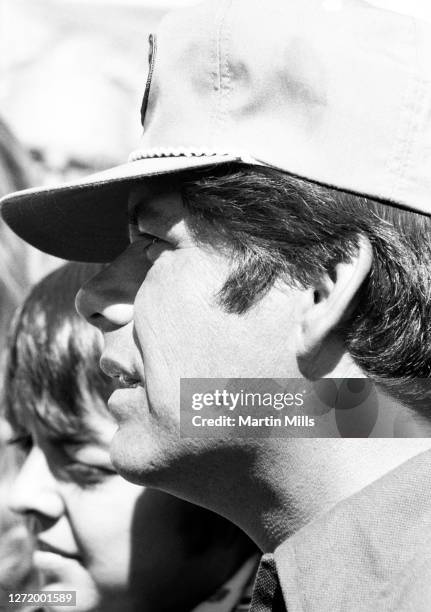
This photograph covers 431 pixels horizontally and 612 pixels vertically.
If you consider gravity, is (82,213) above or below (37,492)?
above

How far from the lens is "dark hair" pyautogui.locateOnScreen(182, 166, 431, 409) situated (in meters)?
1.46

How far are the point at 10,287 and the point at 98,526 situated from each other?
1088 mm

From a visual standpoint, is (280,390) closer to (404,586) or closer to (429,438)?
(429,438)

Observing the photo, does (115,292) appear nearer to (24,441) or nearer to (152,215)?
(152,215)

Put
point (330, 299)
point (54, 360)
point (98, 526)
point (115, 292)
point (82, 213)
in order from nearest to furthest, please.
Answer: point (330, 299) < point (115, 292) < point (82, 213) < point (98, 526) < point (54, 360)

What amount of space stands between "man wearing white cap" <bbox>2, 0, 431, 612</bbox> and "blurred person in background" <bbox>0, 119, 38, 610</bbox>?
53.9 inches

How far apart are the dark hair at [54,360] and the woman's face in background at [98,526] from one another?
50 millimetres

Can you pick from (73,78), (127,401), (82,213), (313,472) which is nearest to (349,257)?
(313,472)

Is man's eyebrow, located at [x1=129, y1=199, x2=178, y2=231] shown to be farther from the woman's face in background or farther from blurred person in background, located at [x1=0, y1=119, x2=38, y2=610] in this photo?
blurred person in background, located at [x1=0, y1=119, x2=38, y2=610]

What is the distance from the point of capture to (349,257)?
1453 millimetres

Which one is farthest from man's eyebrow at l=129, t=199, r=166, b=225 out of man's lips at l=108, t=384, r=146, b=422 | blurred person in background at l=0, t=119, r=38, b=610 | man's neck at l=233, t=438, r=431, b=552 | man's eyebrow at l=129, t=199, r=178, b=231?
blurred person in background at l=0, t=119, r=38, b=610

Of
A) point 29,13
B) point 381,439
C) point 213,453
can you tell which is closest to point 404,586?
point 381,439

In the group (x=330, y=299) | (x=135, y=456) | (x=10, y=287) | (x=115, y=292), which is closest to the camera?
(x=330, y=299)

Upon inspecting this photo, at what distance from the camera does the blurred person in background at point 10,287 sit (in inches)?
110
